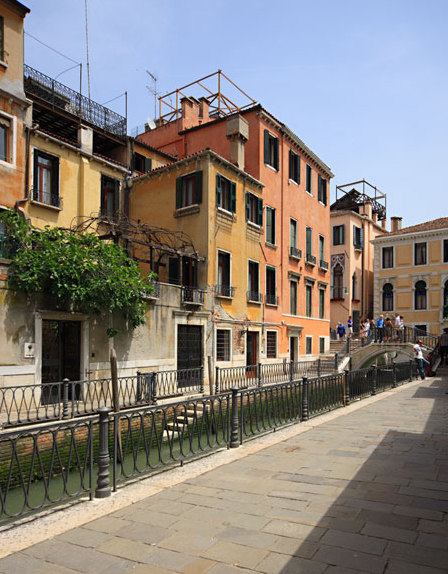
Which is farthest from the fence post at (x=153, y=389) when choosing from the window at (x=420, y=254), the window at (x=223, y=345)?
the window at (x=420, y=254)

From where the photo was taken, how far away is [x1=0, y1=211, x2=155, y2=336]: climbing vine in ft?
42.1

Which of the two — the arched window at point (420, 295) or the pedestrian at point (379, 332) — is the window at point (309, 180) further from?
the arched window at point (420, 295)

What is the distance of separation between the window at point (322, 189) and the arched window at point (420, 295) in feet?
40.5

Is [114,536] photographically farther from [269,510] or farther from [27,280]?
[27,280]

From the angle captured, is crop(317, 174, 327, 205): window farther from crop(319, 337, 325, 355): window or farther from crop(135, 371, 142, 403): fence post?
crop(135, 371, 142, 403): fence post

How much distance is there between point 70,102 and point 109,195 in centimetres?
445

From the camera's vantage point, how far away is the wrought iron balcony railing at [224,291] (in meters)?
20.0

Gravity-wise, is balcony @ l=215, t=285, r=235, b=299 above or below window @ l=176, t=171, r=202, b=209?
below

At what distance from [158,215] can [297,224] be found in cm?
891

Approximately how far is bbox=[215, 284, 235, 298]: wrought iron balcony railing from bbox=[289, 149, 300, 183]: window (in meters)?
8.81

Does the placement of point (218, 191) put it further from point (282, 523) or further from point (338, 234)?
point (338, 234)

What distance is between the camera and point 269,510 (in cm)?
500

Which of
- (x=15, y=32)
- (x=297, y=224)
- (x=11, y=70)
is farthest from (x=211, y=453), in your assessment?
(x=297, y=224)

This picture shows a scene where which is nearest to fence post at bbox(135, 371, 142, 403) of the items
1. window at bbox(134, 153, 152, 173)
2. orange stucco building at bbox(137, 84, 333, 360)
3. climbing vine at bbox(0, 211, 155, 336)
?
climbing vine at bbox(0, 211, 155, 336)
